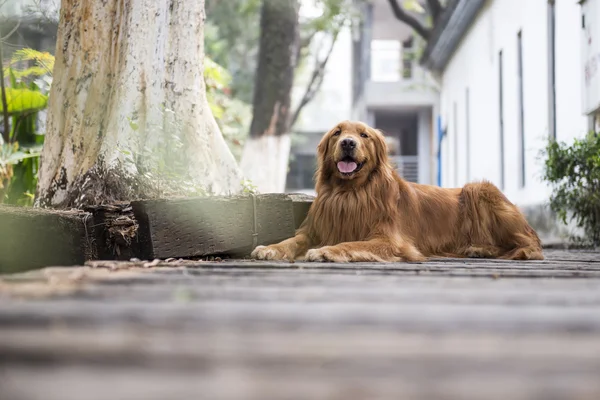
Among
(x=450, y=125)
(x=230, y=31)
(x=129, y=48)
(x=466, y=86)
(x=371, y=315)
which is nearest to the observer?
(x=371, y=315)

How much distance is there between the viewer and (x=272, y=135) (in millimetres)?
11398

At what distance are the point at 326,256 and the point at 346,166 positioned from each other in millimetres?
967

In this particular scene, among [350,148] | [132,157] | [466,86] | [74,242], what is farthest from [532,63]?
[74,242]

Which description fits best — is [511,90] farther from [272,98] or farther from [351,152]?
[351,152]

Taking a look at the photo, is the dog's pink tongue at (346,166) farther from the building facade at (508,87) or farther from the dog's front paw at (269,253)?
the building facade at (508,87)

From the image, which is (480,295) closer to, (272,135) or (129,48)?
(129,48)

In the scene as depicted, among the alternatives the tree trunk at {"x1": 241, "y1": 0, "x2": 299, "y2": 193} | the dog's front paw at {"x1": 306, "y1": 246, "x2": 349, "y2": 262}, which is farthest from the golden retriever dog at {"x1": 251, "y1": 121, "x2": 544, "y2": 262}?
the tree trunk at {"x1": 241, "y1": 0, "x2": 299, "y2": 193}

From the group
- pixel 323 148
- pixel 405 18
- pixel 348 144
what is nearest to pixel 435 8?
pixel 405 18

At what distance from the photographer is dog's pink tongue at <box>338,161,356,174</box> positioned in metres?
5.08

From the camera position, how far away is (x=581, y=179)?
6984mm

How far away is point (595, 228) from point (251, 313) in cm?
607

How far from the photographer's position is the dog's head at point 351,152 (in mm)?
5062

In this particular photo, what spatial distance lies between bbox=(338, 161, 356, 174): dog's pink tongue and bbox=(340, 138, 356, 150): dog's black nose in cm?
12

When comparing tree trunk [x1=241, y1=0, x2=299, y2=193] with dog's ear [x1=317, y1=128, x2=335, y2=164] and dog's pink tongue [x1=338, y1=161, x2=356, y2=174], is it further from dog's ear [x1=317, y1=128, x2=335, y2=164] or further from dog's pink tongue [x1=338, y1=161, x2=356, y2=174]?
dog's pink tongue [x1=338, y1=161, x2=356, y2=174]
